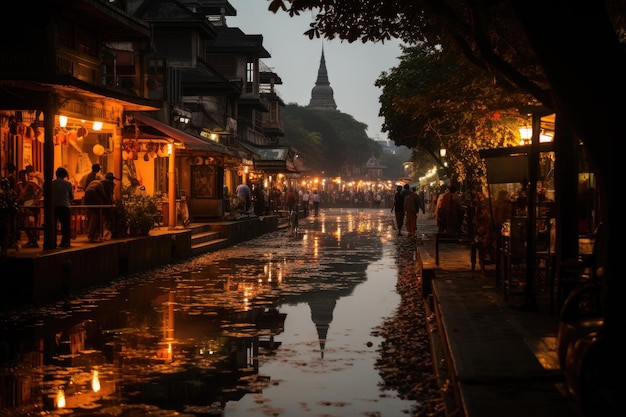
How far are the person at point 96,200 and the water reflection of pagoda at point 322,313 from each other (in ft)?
20.2

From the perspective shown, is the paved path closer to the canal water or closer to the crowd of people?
the canal water

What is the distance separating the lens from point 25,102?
17.2 metres

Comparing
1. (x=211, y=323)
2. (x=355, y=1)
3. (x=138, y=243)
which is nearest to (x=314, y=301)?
(x=211, y=323)

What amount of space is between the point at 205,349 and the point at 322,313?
364 cm

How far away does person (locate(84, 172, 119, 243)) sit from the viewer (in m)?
19.3

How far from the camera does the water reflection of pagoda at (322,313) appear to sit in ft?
36.5

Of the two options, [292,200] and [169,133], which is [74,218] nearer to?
[169,133]

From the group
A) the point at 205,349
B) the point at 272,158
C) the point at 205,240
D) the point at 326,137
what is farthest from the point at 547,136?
the point at 326,137

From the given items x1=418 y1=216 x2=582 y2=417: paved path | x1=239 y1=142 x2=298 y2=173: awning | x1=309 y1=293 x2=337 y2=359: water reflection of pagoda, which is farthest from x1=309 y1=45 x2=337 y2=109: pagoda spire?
x1=418 y1=216 x2=582 y2=417: paved path

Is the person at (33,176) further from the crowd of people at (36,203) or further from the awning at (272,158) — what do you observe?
the awning at (272,158)

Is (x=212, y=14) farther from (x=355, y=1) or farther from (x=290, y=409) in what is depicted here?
(x=290, y=409)

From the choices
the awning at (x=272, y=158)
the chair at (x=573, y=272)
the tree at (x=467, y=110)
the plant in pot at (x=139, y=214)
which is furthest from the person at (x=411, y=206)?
the chair at (x=573, y=272)

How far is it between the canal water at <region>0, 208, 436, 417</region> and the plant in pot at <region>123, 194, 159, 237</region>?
95.6 inches

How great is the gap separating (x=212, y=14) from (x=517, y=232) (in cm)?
5031
